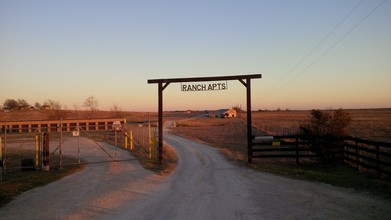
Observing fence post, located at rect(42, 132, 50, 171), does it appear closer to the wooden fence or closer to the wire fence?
the wire fence

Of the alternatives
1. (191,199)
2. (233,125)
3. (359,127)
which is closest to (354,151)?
(191,199)

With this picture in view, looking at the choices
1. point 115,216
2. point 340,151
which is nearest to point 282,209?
point 115,216

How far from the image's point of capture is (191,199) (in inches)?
408

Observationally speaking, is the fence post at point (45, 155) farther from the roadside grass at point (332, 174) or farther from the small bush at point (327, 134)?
the small bush at point (327, 134)

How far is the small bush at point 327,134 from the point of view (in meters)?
17.2

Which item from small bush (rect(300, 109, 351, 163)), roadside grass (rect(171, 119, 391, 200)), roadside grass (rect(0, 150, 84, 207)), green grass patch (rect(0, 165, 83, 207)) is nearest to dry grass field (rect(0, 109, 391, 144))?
roadside grass (rect(0, 150, 84, 207))

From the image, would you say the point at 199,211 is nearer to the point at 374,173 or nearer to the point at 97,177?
the point at 97,177

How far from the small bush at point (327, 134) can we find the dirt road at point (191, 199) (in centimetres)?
433

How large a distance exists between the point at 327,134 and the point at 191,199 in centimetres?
1014

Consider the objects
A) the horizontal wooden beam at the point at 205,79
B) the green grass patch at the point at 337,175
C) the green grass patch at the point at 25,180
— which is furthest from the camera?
the horizontal wooden beam at the point at 205,79

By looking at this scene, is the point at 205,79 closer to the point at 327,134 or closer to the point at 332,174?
the point at 327,134

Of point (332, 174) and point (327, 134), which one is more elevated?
point (327, 134)

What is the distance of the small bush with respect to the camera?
17250 millimetres

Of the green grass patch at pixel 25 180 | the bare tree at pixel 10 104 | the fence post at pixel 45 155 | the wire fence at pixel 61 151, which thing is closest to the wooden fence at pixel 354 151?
the wire fence at pixel 61 151
